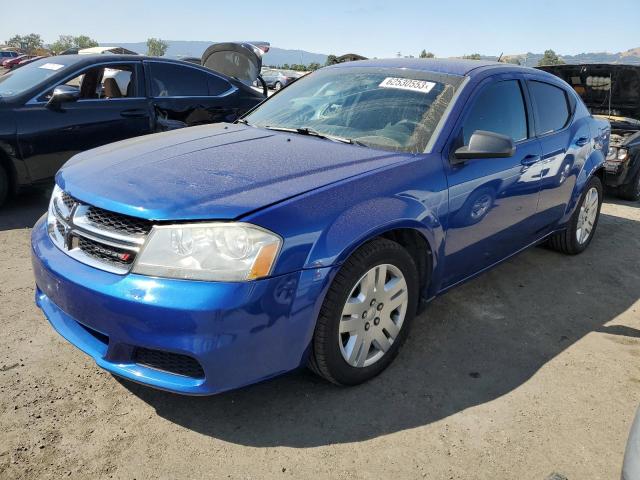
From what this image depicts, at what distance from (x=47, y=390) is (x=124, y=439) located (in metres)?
0.56

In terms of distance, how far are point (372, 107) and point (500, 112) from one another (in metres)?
0.86

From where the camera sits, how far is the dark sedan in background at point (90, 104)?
16.0 feet

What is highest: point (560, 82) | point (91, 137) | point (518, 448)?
point (560, 82)

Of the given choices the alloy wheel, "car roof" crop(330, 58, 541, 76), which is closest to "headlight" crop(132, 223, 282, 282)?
the alloy wheel

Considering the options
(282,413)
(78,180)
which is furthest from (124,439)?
(78,180)

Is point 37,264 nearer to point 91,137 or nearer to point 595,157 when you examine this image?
point 91,137

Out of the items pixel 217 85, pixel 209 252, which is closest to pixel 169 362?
pixel 209 252

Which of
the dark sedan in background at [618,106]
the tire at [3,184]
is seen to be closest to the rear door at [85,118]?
the tire at [3,184]

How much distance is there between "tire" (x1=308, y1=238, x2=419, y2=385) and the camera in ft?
7.41

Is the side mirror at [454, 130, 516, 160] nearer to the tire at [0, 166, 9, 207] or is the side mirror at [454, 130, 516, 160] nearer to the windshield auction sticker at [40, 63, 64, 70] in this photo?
the tire at [0, 166, 9, 207]

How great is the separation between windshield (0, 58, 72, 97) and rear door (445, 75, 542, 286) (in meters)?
4.27

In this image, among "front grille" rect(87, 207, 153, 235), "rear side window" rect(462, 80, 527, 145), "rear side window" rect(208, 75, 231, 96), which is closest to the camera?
"front grille" rect(87, 207, 153, 235)

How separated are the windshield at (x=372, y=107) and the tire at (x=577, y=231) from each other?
2.03 m

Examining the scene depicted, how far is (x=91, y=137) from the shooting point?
5.17m
